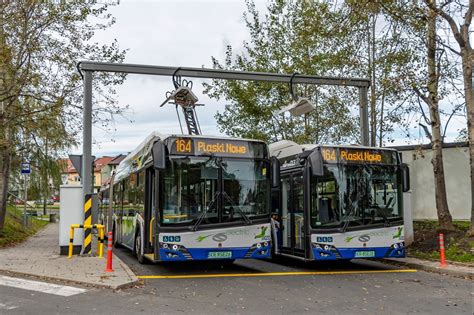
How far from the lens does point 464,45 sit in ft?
46.6

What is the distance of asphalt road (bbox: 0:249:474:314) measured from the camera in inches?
304

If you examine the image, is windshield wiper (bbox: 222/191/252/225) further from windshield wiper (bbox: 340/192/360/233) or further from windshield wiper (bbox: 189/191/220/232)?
windshield wiper (bbox: 340/192/360/233)

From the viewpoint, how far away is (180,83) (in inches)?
595

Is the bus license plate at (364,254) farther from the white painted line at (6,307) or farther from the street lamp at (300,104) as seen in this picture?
the white painted line at (6,307)

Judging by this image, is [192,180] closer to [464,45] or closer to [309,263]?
[309,263]

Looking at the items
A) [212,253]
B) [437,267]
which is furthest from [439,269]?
[212,253]

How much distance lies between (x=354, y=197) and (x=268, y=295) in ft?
13.3

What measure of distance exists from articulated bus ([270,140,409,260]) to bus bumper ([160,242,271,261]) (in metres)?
1.23

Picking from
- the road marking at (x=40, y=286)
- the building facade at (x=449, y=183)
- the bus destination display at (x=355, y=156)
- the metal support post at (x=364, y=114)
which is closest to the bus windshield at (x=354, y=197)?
the bus destination display at (x=355, y=156)

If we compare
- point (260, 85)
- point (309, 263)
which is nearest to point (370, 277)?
point (309, 263)

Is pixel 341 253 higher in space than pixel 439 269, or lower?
higher

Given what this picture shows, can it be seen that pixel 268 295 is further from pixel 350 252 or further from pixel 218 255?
pixel 350 252

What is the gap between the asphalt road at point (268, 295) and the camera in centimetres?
772

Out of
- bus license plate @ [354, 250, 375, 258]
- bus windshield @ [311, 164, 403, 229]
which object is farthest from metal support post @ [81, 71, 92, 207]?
bus license plate @ [354, 250, 375, 258]
